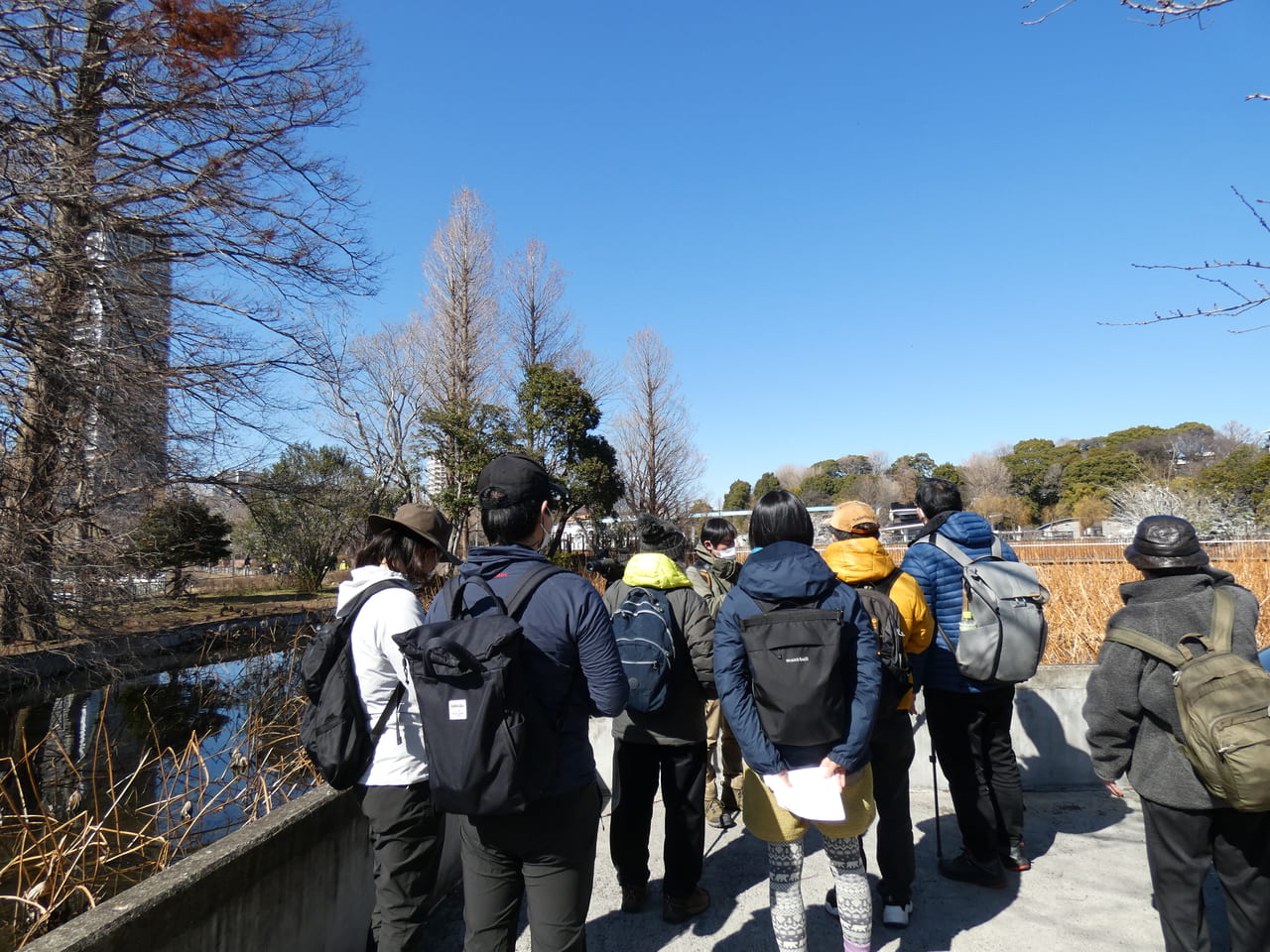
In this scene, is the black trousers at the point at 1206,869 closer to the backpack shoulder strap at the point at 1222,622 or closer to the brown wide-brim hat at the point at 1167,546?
the backpack shoulder strap at the point at 1222,622

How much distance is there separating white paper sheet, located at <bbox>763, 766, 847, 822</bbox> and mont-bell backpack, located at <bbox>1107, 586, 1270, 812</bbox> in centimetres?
101

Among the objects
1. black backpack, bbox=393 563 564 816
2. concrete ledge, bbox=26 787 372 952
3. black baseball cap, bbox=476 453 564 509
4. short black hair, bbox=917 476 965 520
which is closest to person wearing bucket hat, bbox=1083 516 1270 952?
short black hair, bbox=917 476 965 520

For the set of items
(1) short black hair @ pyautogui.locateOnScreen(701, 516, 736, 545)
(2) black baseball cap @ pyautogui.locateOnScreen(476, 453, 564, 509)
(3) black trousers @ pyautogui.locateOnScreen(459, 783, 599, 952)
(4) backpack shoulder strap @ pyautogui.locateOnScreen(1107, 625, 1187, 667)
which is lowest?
(3) black trousers @ pyautogui.locateOnScreen(459, 783, 599, 952)

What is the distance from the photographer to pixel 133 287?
8234 mm

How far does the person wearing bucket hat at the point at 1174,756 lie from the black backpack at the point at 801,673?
872 mm

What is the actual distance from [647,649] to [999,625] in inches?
56.4

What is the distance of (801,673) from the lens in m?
2.04

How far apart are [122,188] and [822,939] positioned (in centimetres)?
1007

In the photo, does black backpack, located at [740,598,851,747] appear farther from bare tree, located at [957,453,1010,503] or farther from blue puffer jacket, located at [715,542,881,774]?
bare tree, located at [957,453,1010,503]

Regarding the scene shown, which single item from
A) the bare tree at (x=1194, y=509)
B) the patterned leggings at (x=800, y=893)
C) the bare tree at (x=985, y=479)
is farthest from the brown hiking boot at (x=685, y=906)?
the bare tree at (x=985, y=479)

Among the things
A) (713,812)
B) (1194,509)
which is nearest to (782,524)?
(713,812)

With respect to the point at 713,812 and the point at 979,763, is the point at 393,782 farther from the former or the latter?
the point at 979,763

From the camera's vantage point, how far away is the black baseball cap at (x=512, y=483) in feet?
6.28

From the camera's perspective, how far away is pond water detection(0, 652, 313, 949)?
279 centimetres
